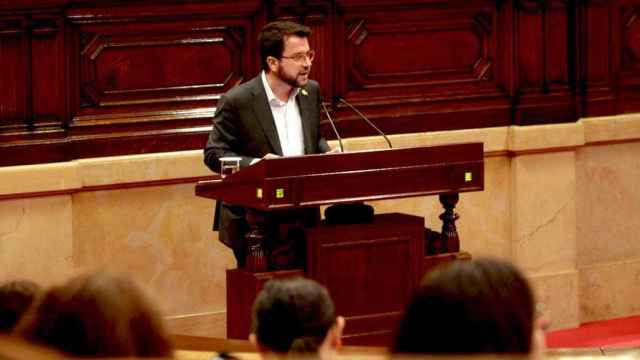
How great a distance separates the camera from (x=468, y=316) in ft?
8.71

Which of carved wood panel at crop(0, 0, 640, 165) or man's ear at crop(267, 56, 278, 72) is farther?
carved wood panel at crop(0, 0, 640, 165)

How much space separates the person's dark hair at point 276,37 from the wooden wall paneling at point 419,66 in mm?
1473

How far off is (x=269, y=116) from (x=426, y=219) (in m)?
2.11

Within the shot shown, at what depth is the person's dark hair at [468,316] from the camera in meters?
2.64

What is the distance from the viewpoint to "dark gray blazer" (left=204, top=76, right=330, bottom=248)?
652 cm

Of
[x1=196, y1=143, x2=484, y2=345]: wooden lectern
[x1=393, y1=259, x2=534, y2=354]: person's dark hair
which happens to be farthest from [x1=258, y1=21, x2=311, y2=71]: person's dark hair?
[x1=393, y1=259, x2=534, y2=354]: person's dark hair

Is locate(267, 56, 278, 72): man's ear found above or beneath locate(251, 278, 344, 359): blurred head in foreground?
above

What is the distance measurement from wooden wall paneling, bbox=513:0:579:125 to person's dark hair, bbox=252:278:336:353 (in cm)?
516

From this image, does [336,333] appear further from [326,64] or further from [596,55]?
[596,55]

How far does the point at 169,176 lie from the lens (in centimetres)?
770

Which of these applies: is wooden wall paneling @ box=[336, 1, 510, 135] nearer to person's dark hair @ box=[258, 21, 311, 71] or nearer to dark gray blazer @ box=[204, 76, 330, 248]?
person's dark hair @ box=[258, 21, 311, 71]

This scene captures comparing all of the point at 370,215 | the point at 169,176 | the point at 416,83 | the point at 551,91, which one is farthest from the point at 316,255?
the point at 551,91

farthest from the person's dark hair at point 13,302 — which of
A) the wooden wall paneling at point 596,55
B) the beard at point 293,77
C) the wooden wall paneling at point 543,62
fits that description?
the wooden wall paneling at point 596,55

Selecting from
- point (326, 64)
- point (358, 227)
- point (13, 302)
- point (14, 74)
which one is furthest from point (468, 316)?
point (326, 64)
